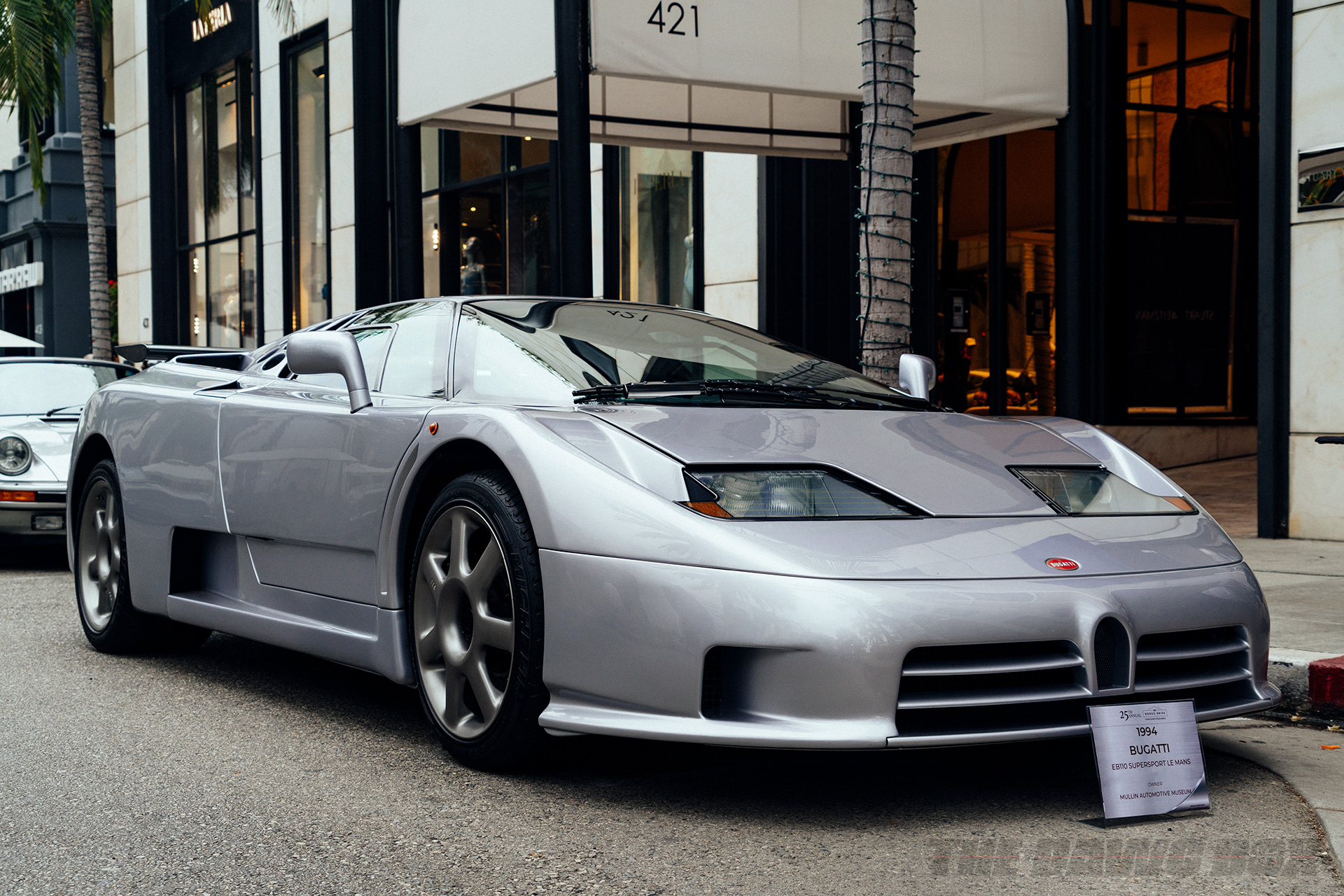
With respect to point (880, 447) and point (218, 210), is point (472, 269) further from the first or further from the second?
point (880, 447)

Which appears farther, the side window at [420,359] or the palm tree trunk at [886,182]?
the palm tree trunk at [886,182]

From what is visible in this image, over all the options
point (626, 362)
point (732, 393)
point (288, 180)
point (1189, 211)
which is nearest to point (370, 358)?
point (626, 362)

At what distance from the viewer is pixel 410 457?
3.74 metres

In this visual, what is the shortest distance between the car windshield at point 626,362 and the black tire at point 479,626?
428 mm

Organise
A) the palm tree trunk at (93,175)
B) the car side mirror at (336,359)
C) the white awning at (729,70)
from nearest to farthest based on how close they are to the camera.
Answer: the car side mirror at (336,359) < the white awning at (729,70) < the palm tree trunk at (93,175)

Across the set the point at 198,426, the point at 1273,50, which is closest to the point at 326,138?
the point at 1273,50

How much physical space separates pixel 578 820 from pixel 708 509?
0.77 metres

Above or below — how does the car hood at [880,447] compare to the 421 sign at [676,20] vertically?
below

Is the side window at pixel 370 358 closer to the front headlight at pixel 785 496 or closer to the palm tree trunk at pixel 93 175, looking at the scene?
the front headlight at pixel 785 496

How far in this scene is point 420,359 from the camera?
4.24 m

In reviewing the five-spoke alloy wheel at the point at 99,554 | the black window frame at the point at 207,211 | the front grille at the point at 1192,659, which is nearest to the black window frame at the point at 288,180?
the black window frame at the point at 207,211

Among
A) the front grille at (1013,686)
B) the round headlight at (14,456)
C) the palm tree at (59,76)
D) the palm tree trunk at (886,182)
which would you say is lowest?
the front grille at (1013,686)

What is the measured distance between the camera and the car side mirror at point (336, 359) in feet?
13.4

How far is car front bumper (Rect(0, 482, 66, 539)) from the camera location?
795 cm
